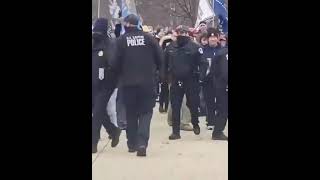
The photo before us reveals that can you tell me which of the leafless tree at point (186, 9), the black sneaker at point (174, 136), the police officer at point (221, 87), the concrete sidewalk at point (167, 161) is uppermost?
the leafless tree at point (186, 9)

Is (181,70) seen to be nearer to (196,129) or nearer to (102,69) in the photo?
(196,129)

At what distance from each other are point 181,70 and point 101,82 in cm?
167

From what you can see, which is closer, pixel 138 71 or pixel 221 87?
pixel 138 71

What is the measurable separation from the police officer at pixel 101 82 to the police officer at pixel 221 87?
165 cm

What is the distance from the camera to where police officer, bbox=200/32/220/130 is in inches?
401

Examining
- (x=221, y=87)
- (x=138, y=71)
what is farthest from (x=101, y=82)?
(x=221, y=87)

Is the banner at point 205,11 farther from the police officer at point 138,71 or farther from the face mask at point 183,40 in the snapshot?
the police officer at point 138,71

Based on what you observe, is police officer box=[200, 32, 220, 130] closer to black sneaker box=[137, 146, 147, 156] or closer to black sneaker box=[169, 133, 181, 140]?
black sneaker box=[169, 133, 181, 140]

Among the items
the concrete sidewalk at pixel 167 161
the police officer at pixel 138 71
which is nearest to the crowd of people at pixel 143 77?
the police officer at pixel 138 71

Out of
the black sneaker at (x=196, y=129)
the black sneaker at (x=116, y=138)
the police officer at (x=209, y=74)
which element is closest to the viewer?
the black sneaker at (x=116, y=138)

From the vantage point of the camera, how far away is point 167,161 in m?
8.04

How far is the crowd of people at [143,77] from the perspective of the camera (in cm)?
850
